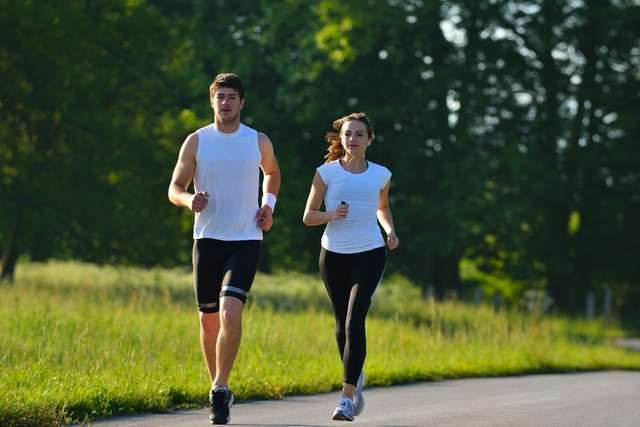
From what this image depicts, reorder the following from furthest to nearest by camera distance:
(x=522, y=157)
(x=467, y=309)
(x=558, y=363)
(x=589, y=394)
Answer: (x=522, y=157) < (x=467, y=309) < (x=558, y=363) < (x=589, y=394)

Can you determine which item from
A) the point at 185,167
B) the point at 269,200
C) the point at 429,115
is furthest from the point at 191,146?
the point at 429,115

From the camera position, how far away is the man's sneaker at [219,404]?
350 inches

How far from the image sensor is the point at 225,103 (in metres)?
9.09

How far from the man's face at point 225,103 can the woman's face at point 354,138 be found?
0.95 meters

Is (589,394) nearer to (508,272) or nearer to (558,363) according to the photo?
(558,363)

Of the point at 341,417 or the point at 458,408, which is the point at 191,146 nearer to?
the point at 341,417

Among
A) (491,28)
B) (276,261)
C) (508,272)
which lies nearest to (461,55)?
(491,28)

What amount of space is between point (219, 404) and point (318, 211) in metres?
1.51

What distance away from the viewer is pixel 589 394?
13.3m

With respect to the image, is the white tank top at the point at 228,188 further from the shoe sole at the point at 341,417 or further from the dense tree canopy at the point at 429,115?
the dense tree canopy at the point at 429,115

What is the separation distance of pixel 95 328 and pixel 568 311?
934 inches

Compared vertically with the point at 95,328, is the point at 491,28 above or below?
above

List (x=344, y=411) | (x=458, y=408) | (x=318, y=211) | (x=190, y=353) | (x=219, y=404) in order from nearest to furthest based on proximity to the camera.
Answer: (x=219, y=404) → (x=344, y=411) → (x=318, y=211) → (x=458, y=408) → (x=190, y=353)

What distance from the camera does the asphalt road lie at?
31.8 ft
